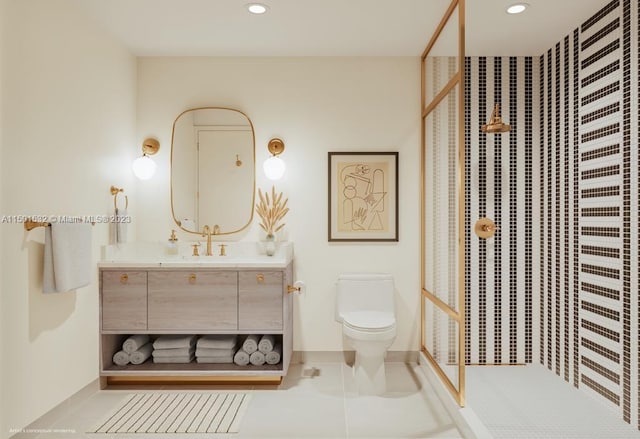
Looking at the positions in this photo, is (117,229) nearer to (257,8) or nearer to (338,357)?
(257,8)

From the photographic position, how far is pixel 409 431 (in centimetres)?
222

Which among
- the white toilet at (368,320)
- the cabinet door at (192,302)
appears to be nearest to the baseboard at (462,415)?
the white toilet at (368,320)

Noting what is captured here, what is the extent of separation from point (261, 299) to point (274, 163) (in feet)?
3.56

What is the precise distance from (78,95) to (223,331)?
1.77 metres

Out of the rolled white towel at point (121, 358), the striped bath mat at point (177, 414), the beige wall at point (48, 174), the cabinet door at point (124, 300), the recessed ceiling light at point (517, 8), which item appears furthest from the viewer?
the rolled white towel at point (121, 358)

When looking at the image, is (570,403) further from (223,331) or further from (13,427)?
(13,427)

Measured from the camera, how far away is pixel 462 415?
2178 mm

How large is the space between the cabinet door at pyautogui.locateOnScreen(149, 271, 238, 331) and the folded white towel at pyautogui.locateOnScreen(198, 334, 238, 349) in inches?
8.7

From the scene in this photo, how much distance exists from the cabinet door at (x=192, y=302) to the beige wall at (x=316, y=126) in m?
0.64

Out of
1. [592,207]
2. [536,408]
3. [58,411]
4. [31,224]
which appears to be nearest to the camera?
[31,224]

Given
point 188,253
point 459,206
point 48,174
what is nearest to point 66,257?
point 48,174

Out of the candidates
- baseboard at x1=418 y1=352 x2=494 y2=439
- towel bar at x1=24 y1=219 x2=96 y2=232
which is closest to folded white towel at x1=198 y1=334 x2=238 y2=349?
towel bar at x1=24 y1=219 x2=96 y2=232

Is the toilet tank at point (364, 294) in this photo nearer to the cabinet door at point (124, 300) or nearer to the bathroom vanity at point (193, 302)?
the bathroom vanity at point (193, 302)

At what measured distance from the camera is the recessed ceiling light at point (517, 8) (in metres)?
2.41
